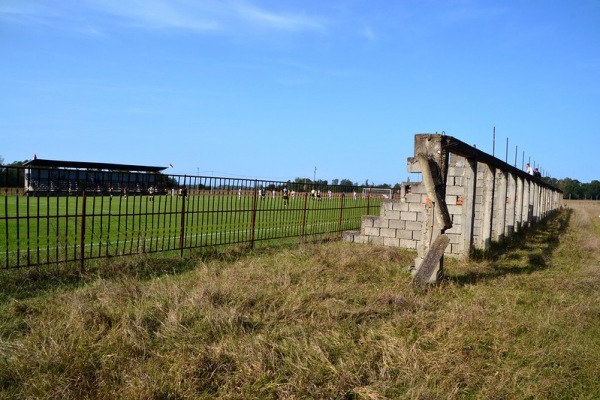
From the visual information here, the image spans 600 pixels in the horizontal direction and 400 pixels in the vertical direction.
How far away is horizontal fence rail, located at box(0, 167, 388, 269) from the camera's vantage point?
23.6 ft

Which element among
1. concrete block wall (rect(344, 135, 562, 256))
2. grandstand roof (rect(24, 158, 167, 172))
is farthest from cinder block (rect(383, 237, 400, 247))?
grandstand roof (rect(24, 158, 167, 172))

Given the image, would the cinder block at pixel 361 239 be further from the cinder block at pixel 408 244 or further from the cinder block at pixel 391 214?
the cinder block at pixel 408 244

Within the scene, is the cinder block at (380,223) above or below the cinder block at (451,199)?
below

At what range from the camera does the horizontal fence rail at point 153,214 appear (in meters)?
7.20

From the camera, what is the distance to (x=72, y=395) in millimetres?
3201

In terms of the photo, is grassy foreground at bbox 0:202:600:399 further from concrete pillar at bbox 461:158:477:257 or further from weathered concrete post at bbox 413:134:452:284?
concrete pillar at bbox 461:158:477:257

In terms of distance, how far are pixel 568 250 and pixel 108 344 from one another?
11362 millimetres

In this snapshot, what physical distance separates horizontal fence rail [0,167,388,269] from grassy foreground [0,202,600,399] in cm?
109

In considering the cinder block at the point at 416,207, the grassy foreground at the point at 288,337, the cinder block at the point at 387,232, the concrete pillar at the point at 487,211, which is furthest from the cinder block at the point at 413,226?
the grassy foreground at the point at 288,337

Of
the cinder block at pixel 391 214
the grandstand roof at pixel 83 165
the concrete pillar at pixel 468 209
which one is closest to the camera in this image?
the concrete pillar at pixel 468 209

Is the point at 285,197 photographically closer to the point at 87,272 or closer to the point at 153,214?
the point at 153,214

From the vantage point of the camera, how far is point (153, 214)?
8164 millimetres

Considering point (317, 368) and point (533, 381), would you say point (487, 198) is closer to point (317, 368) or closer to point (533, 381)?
point (533, 381)

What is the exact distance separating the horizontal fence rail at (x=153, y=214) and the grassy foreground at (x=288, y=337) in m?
1.09
